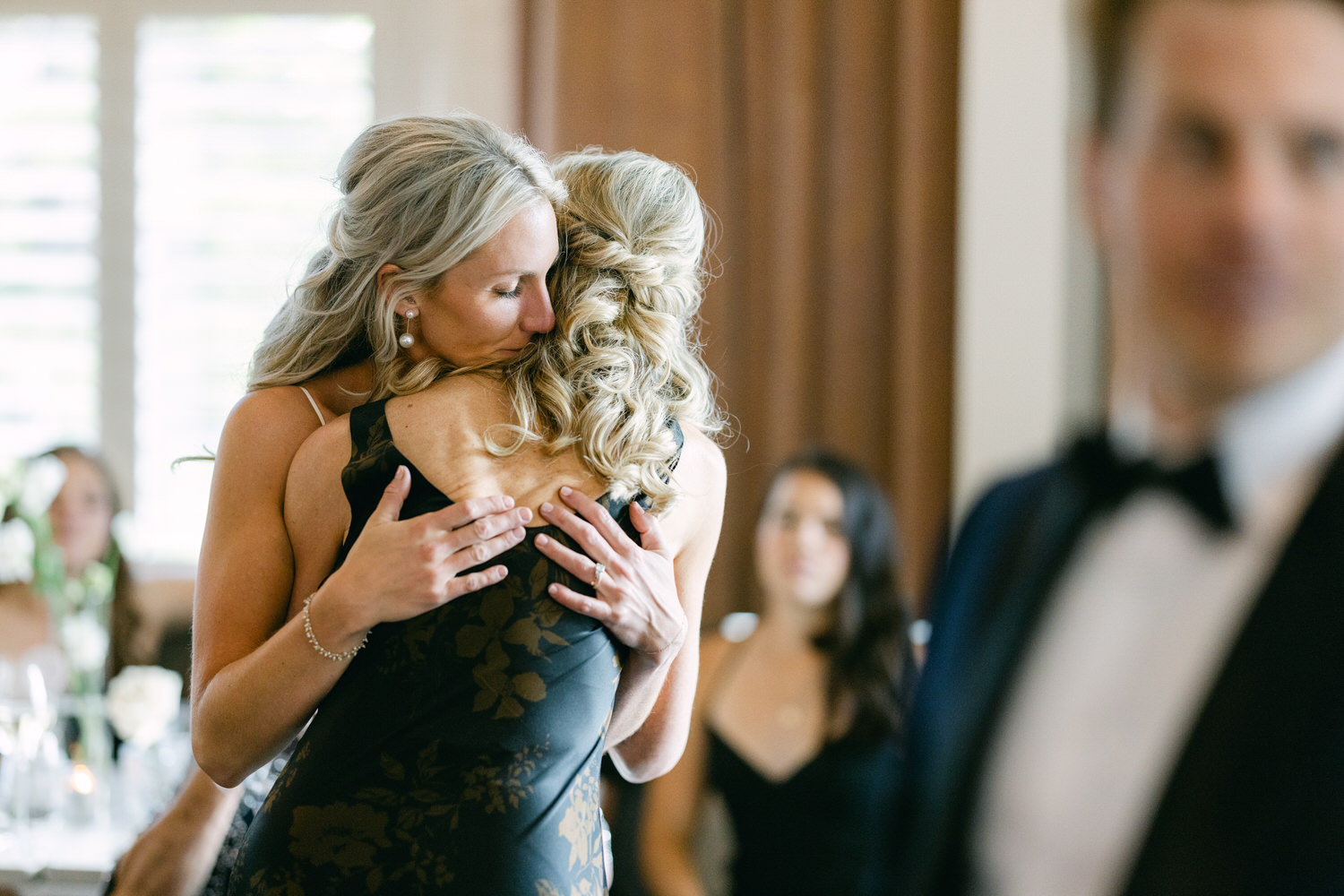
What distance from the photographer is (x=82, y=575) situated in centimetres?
291

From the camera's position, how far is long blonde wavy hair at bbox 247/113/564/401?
114cm

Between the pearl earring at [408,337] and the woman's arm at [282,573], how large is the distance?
11 centimetres

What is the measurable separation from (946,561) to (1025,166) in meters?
2.99

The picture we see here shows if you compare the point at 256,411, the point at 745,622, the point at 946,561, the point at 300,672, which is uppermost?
the point at 946,561

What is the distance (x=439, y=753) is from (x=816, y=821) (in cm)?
136

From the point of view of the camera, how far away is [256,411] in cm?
118

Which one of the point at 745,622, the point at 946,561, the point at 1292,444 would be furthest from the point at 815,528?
the point at 1292,444

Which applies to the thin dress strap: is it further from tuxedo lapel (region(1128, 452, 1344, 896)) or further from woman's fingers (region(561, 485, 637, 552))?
tuxedo lapel (region(1128, 452, 1344, 896))

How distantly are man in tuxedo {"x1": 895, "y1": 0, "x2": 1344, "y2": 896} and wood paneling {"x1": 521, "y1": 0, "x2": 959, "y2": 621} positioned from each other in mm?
3018

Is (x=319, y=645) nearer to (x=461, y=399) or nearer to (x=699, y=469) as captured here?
(x=461, y=399)

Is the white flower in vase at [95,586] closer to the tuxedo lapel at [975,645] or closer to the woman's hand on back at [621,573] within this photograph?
the woman's hand on back at [621,573]

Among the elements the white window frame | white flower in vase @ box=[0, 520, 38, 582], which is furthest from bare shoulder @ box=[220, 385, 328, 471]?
the white window frame

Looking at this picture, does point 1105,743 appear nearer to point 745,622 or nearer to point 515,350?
point 515,350

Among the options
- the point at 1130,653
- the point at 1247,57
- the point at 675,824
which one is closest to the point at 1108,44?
the point at 1247,57
